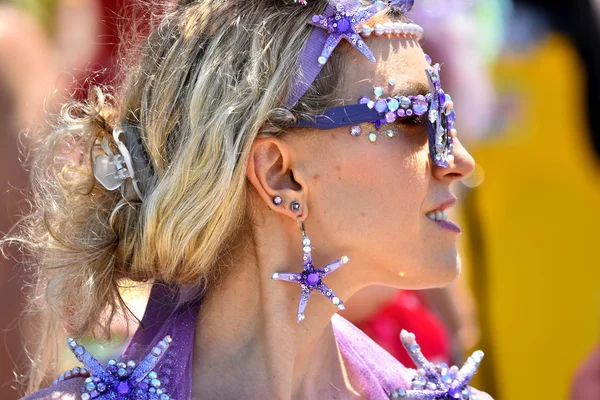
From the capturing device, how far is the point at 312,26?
2309 millimetres

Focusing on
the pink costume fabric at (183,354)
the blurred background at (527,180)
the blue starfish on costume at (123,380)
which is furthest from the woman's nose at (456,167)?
the blurred background at (527,180)

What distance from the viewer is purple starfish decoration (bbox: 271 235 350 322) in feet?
7.55

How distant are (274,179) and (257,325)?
1.24 ft

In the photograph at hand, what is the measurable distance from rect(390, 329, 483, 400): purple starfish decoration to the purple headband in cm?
73

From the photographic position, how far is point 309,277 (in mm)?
2305

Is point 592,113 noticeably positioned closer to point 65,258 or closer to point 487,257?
point 487,257

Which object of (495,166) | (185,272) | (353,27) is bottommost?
(495,166)

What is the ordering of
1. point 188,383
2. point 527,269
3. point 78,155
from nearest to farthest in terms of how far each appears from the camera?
1. point 188,383
2. point 78,155
3. point 527,269

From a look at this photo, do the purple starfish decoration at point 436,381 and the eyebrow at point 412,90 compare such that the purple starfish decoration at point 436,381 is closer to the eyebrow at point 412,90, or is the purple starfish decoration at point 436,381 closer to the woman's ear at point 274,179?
the woman's ear at point 274,179

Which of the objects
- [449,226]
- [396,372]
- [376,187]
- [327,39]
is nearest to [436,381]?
[396,372]

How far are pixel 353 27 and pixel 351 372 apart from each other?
3.11ft

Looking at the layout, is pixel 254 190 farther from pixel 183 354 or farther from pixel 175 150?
pixel 183 354

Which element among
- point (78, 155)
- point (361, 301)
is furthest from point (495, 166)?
point (78, 155)

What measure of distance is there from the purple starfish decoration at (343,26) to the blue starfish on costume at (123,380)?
2.74ft
